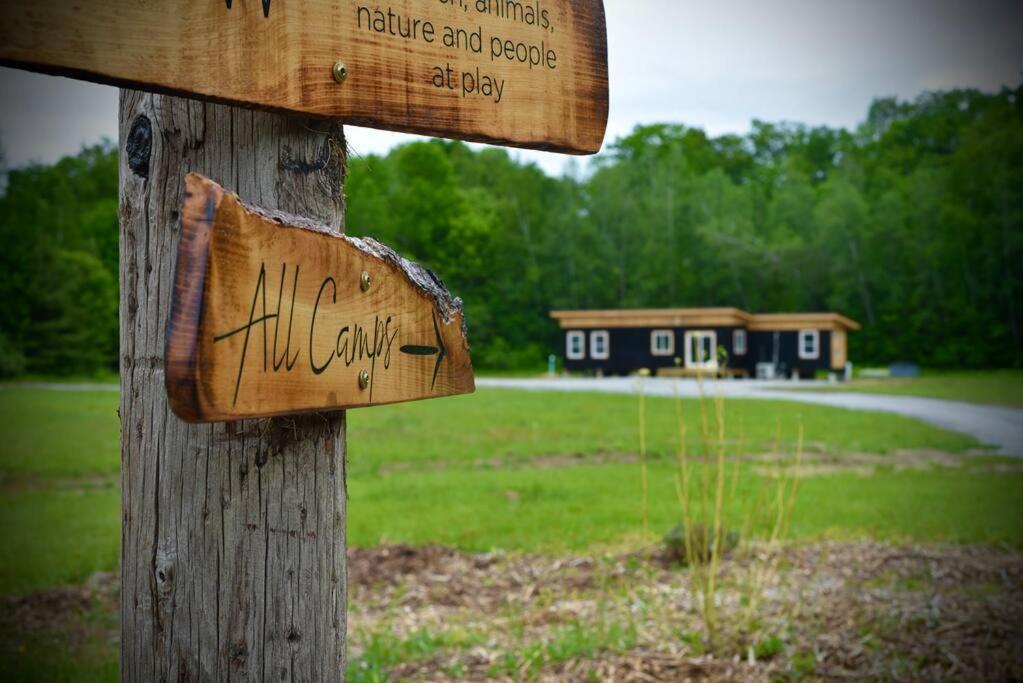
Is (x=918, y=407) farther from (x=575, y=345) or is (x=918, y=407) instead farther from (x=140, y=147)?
(x=140, y=147)

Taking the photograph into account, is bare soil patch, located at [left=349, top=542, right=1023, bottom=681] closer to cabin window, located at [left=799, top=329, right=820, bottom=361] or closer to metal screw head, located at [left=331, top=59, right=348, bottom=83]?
metal screw head, located at [left=331, top=59, right=348, bottom=83]

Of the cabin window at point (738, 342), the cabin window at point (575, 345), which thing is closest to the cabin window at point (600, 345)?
the cabin window at point (575, 345)

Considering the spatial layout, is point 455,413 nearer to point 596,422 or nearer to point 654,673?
point 596,422

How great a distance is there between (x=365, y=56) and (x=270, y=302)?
1.72 ft

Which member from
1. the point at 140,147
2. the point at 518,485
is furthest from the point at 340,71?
the point at 518,485

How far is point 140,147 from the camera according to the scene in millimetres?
1659

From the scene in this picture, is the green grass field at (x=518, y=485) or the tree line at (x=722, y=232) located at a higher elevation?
the tree line at (x=722, y=232)

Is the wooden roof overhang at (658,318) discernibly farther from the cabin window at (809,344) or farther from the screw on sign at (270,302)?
the screw on sign at (270,302)

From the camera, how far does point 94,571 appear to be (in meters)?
5.41

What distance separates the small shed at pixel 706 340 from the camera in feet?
92.6

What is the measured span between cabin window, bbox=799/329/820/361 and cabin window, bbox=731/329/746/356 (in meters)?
1.97

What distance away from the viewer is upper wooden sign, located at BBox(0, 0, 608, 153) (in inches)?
50.9

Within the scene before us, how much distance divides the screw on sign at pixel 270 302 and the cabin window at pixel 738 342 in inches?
1116

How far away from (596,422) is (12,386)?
12097mm
